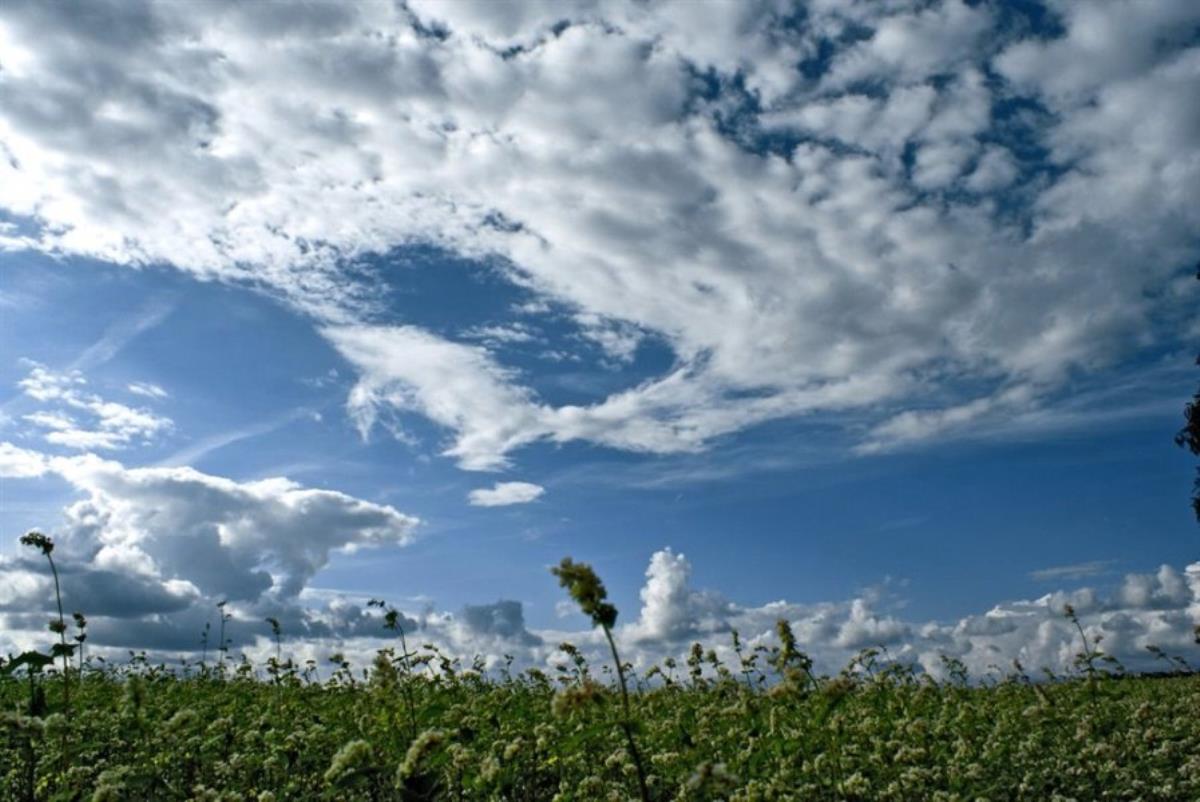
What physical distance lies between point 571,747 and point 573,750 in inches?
93.8

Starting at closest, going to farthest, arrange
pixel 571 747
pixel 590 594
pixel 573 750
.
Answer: pixel 590 594, pixel 571 747, pixel 573 750

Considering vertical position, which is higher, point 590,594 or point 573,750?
point 590,594

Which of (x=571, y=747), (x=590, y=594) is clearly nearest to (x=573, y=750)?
(x=571, y=747)

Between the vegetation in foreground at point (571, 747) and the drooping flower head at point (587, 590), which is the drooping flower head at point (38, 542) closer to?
the vegetation in foreground at point (571, 747)

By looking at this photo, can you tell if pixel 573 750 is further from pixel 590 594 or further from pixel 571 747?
pixel 590 594

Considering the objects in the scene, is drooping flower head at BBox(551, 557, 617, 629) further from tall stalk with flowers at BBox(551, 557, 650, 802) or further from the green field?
the green field

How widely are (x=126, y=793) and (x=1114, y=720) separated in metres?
15.5

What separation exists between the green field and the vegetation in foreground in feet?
0.11

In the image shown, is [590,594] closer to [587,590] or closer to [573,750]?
[587,590]

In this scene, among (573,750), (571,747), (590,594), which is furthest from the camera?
(573,750)

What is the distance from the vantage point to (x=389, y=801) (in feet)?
33.3

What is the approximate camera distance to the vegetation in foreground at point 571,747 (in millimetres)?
8547

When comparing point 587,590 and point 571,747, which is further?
point 571,747

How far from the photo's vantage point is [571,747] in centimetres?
869
